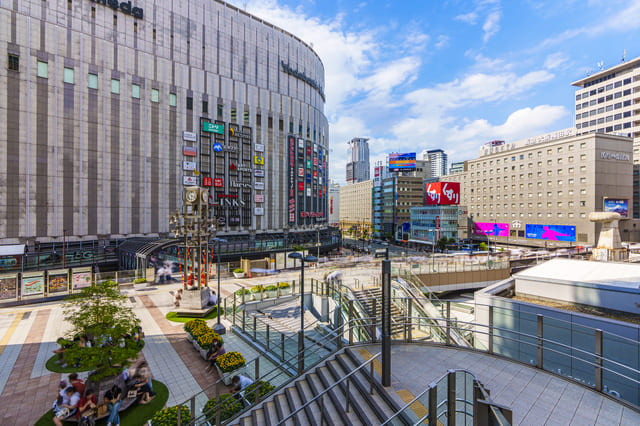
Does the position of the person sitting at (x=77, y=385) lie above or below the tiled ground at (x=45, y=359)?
above

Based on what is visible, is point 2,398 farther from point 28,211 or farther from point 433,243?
point 433,243

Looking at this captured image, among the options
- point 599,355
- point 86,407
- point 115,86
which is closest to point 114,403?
point 86,407

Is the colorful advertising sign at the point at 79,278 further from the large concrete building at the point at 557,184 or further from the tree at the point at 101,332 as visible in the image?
the large concrete building at the point at 557,184

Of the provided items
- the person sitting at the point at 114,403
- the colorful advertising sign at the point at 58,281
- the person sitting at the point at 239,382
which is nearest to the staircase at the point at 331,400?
the person sitting at the point at 239,382

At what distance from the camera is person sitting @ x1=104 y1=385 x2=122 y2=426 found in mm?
9265

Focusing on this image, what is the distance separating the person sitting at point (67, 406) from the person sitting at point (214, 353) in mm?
4599

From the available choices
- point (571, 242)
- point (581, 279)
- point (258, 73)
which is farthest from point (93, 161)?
point (571, 242)

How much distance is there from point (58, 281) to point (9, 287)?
2648mm

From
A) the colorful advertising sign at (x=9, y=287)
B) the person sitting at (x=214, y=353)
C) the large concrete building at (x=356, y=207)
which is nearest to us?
the person sitting at (x=214, y=353)

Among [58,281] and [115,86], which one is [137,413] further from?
[115,86]

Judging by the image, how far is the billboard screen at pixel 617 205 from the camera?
59.9m

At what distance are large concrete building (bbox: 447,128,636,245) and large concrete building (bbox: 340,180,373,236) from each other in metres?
54.1

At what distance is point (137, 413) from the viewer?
10.2m

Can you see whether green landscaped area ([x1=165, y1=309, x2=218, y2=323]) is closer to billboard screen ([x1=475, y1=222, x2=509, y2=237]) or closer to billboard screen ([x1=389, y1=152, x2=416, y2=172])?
billboard screen ([x1=475, y1=222, x2=509, y2=237])
